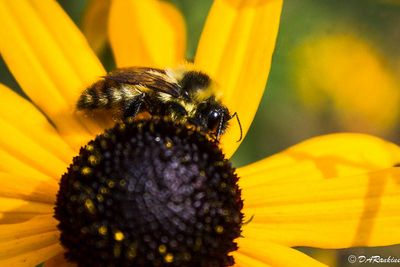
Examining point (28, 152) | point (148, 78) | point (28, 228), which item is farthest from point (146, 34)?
point (28, 228)

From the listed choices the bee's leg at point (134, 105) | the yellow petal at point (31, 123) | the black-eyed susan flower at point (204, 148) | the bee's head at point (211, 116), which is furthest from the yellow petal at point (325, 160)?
the yellow petal at point (31, 123)

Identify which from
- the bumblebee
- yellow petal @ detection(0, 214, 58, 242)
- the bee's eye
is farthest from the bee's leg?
yellow petal @ detection(0, 214, 58, 242)

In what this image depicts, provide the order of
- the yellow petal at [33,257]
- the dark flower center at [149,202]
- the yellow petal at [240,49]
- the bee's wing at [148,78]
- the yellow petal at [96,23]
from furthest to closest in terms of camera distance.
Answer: the yellow petal at [96,23]
the yellow petal at [240,49]
the bee's wing at [148,78]
the yellow petal at [33,257]
the dark flower center at [149,202]

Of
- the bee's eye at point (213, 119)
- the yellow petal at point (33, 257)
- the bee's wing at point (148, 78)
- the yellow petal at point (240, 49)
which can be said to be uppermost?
the yellow petal at point (240, 49)

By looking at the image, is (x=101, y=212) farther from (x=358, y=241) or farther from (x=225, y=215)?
(x=358, y=241)

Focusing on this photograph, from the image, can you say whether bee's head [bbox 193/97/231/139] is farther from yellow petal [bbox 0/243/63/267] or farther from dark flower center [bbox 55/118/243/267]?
yellow petal [bbox 0/243/63/267]

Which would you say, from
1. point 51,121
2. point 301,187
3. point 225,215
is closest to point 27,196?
point 51,121

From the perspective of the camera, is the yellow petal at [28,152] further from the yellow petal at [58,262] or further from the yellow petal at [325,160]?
the yellow petal at [325,160]
